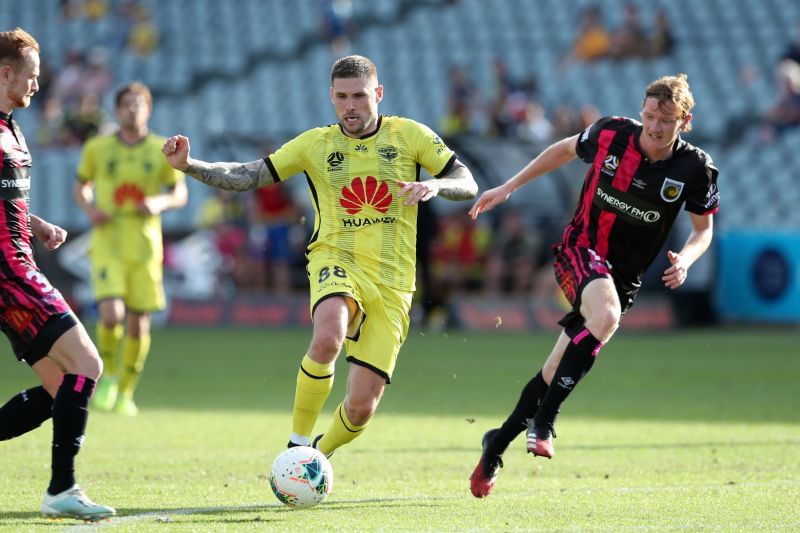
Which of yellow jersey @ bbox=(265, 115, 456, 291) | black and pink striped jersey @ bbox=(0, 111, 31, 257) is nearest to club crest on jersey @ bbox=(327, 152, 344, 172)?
yellow jersey @ bbox=(265, 115, 456, 291)

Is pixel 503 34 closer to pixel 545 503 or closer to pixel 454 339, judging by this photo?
pixel 454 339

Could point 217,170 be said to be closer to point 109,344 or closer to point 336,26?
point 109,344

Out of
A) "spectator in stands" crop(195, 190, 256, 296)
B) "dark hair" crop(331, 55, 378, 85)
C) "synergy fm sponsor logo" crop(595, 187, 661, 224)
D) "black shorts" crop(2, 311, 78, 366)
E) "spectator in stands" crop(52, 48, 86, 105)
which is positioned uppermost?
"spectator in stands" crop(52, 48, 86, 105)

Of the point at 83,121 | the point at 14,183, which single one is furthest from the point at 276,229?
the point at 14,183

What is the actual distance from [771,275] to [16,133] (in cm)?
1549

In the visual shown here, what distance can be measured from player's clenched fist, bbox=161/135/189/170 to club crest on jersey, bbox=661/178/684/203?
2.67 metres

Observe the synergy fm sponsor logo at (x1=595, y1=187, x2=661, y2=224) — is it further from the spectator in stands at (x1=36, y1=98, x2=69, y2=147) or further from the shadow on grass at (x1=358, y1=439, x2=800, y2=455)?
the spectator in stands at (x1=36, y1=98, x2=69, y2=147)

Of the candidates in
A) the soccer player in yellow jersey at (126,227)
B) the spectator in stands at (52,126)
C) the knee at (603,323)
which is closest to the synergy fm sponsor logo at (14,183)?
the knee at (603,323)

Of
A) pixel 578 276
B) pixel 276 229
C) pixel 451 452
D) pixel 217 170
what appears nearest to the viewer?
pixel 217 170

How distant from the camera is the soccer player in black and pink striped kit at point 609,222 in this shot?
7066 millimetres

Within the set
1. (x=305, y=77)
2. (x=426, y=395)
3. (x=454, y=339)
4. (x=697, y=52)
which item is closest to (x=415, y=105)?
(x=305, y=77)

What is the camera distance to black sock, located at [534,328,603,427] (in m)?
7.00

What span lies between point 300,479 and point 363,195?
1.64m

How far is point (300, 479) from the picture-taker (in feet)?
21.2
